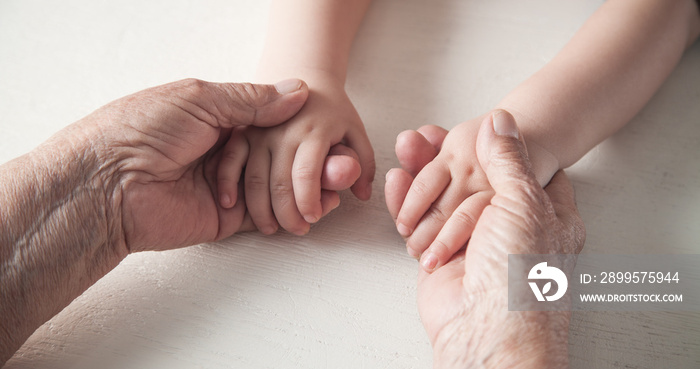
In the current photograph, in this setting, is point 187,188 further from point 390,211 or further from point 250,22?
point 250,22

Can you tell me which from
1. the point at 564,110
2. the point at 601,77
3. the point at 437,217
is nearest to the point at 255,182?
the point at 437,217

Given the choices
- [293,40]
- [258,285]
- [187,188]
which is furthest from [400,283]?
[293,40]

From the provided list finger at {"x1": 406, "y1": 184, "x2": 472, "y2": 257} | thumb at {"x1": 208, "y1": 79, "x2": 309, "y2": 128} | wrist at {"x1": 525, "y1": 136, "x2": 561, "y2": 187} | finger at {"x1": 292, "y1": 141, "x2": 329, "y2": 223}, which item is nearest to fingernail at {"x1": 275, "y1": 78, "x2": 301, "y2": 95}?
thumb at {"x1": 208, "y1": 79, "x2": 309, "y2": 128}

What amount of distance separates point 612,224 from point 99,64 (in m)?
1.15

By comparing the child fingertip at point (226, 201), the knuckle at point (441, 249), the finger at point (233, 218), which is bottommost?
the finger at point (233, 218)

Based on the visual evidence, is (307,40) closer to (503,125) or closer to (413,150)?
(413,150)

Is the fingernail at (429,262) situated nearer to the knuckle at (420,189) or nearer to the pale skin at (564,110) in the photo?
the pale skin at (564,110)

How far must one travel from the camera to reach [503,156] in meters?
0.83

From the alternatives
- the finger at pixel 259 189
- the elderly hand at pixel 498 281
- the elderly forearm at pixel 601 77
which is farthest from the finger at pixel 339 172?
the elderly forearm at pixel 601 77

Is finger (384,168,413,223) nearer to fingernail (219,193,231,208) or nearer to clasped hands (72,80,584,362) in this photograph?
clasped hands (72,80,584,362)

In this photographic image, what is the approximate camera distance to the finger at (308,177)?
3.07 feet

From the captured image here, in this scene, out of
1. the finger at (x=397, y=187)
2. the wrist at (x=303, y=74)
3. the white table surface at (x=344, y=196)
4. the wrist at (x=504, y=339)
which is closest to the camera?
the wrist at (x=504, y=339)

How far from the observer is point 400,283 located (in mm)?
928

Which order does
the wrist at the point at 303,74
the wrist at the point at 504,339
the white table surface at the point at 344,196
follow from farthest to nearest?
the wrist at the point at 303,74 → the white table surface at the point at 344,196 → the wrist at the point at 504,339
